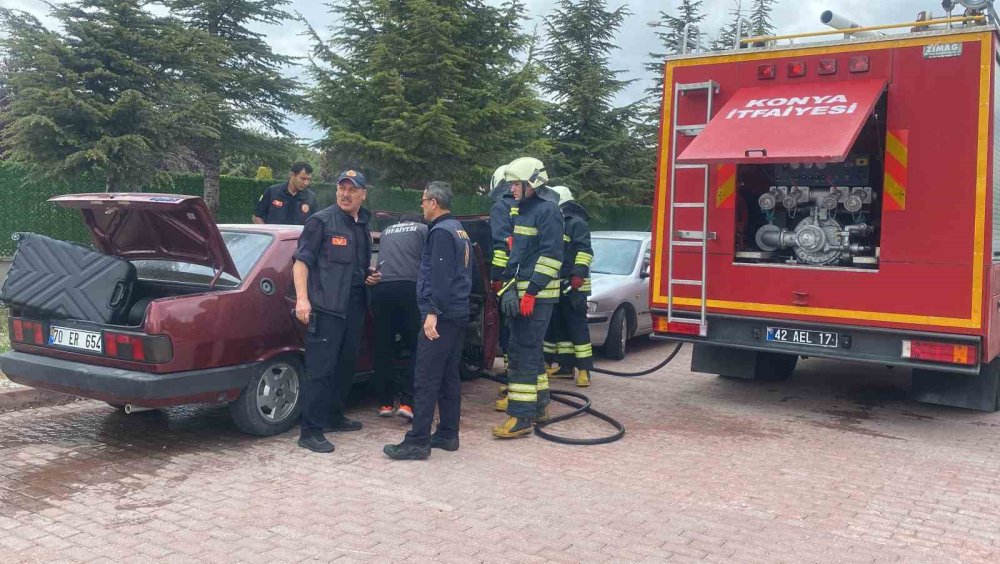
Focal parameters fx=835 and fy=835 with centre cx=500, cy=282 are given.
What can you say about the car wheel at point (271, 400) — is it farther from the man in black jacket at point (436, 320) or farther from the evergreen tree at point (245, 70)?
the evergreen tree at point (245, 70)

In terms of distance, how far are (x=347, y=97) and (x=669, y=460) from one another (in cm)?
1284

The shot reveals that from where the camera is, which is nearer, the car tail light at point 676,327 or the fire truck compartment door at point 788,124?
the fire truck compartment door at point 788,124

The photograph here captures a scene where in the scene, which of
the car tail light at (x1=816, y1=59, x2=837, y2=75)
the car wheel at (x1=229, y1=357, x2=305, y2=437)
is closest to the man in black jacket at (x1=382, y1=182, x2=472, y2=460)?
the car wheel at (x1=229, y1=357, x2=305, y2=437)

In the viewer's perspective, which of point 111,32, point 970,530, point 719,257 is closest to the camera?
point 970,530

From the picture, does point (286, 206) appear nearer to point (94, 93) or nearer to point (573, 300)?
point (573, 300)

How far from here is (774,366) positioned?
28.1 feet

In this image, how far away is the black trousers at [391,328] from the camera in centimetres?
625

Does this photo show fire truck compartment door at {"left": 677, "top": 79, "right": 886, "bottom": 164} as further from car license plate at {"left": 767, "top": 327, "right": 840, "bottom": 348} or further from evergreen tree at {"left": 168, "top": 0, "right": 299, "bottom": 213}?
evergreen tree at {"left": 168, "top": 0, "right": 299, "bottom": 213}

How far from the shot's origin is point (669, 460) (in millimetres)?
5672

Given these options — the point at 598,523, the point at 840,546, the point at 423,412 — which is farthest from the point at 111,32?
the point at 840,546

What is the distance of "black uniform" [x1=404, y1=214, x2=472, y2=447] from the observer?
217 inches

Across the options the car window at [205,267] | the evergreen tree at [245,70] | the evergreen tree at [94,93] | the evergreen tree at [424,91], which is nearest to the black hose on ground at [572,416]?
the car window at [205,267]

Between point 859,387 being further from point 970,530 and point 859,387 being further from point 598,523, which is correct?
point 598,523

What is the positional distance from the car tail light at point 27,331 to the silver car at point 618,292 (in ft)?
17.4
